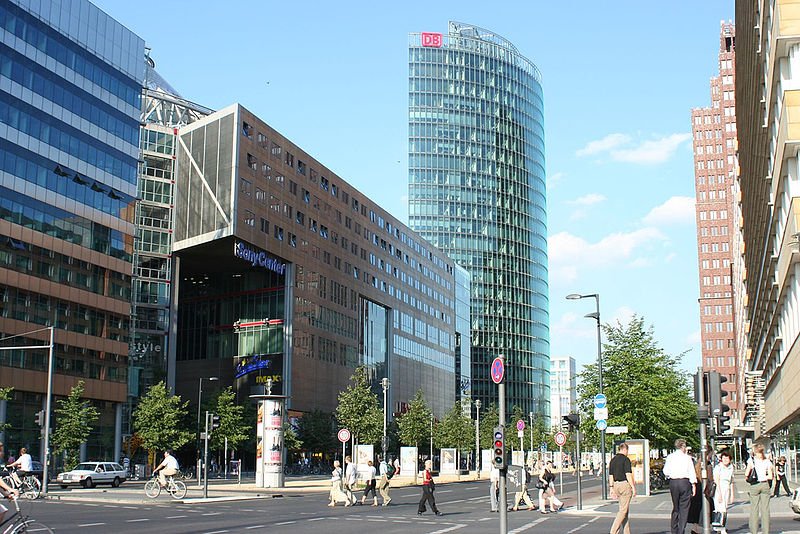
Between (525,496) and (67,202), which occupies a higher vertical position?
(67,202)

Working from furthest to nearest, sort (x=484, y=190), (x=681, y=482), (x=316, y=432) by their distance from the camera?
1. (x=484, y=190)
2. (x=316, y=432)
3. (x=681, y=482)

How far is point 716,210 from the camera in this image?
16550cm

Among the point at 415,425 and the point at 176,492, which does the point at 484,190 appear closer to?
the point at 415,425

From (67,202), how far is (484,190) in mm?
123033

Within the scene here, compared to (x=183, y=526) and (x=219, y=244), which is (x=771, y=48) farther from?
(x=219, y=244)

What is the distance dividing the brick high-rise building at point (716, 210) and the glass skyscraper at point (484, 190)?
35.8 meters

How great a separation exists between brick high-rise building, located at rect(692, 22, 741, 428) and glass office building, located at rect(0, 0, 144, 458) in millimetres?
120981

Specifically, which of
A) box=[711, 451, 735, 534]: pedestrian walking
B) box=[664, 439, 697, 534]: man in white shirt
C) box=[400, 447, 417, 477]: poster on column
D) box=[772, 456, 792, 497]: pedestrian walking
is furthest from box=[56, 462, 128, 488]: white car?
box=[664, 439, 697, 534]: man in white shirt

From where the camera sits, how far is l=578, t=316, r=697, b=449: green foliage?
48.3 meters

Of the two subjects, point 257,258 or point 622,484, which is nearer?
point 622,484

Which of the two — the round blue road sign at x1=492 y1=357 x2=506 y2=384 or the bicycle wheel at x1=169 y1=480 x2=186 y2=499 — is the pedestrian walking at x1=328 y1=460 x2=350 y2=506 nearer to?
the bicycle wheel at x1=169 y1=480 x2=186 y2=499

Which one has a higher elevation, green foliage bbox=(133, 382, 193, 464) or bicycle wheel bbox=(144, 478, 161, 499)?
green foliage bbox=(133, 382, 193, 464)

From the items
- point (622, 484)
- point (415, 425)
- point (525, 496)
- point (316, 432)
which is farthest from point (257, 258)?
point (622, 484)

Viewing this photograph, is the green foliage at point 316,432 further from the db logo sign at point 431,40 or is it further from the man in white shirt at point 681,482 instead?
the db logo sign at point 431,40
